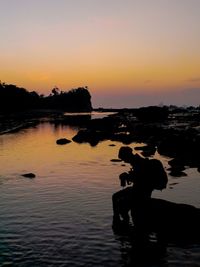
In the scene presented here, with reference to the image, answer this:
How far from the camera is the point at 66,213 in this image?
3616 cm

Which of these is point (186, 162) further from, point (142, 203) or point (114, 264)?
point (114, 264)

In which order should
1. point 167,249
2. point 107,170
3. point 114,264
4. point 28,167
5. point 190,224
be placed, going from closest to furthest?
point 114,264
point 167,249
point 190,224
point 107,170
point 28,167

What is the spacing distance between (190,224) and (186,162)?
118 feet

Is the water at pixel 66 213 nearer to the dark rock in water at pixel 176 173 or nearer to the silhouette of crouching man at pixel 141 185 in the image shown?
the dark rock in water at pixel 176 173

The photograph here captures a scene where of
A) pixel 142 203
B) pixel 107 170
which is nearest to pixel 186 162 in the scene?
pixel 107 170

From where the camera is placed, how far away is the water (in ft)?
84.7

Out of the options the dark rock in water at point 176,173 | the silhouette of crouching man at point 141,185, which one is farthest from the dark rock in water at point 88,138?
the silhouette of crouching man at point 141,185

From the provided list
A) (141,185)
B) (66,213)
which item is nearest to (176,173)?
(66,213)

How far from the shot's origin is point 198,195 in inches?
1654

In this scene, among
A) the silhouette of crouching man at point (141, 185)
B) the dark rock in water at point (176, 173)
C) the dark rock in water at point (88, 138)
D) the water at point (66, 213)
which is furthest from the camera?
the dark rock in water at point (88, 138)

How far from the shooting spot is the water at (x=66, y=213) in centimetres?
2581

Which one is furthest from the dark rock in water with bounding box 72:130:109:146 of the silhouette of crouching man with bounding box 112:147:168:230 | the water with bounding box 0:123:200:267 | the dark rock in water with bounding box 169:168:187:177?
the silhouette of crouching man with bounding box 112:147:168:230

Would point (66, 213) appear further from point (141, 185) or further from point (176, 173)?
point (176, 173)

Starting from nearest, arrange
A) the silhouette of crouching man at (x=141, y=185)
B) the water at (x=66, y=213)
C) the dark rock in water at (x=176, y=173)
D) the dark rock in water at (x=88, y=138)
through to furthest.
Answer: the water at (x=66, y=213)
the silhouette of crouching man at (x=141, y=185)
the dark rock in water at (x=176, y=173)
the dark rock in water at (x=88, y=138)
